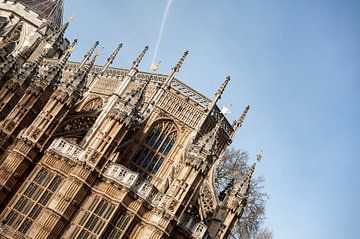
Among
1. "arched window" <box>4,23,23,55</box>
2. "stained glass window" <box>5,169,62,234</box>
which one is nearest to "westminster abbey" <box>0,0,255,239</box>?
"stained glass window" <box>5,169,62,234</box>

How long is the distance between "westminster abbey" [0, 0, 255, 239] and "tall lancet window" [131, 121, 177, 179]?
72mm

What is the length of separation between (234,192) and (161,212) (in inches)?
301

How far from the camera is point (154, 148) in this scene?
3250 cm

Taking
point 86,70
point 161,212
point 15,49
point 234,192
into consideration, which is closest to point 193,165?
point 161,212

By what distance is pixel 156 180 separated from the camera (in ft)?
104

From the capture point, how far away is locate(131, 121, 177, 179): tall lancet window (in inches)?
1254

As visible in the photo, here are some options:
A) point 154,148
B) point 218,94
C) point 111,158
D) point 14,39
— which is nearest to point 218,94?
point 218,94

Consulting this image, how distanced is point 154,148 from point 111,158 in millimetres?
4442

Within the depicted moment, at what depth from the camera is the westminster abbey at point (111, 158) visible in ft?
89.5

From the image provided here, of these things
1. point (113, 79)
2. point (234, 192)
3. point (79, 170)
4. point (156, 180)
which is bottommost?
point (79, 170)

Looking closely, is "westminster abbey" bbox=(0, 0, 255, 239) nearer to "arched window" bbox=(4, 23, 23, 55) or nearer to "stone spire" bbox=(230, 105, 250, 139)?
"stone spire" bbox=(230, 105, 250, 139)

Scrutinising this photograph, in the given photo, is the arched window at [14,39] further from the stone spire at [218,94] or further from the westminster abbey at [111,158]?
the stone spire at [218,94]

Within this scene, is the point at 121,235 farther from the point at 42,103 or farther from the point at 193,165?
the point at 42,103

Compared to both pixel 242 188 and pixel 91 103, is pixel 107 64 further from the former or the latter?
pixel 242 188
